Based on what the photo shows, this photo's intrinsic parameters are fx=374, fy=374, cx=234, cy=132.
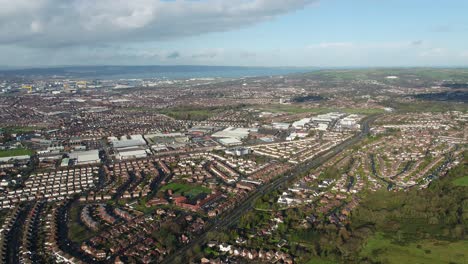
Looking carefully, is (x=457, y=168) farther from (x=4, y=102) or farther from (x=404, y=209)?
(x=4, y=102)

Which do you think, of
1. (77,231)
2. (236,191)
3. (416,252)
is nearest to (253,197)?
(236,191)

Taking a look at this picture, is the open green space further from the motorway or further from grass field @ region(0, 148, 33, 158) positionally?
grass field @ region(0, 148, 33, 158)

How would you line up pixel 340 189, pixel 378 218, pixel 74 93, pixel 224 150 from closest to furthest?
pixel 378 218 < pixel 340 189 < pixel 224 150 < pixel 74 93

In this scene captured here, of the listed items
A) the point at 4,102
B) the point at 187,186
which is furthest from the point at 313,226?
the point at 4,102

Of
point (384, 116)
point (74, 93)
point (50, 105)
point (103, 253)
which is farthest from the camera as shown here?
point (74, 93)

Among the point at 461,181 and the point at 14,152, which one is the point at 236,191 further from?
the point at 14,152

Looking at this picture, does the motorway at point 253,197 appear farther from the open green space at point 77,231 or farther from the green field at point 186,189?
the open green space at point 77,231
